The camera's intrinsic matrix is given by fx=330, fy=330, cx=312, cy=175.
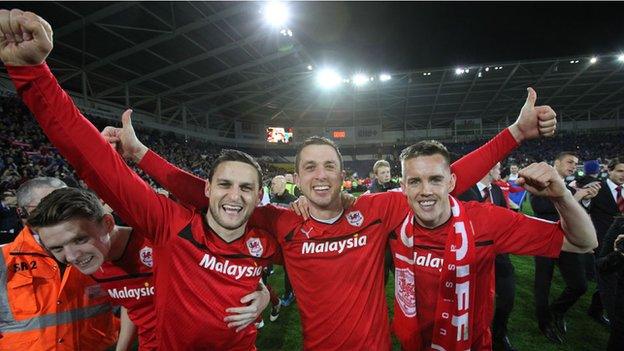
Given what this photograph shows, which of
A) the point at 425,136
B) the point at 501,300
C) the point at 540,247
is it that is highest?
the point at 425,136

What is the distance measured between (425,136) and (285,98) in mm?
A: 18064

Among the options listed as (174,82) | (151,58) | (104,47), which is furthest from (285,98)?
(104,47)

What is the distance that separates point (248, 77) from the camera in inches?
919

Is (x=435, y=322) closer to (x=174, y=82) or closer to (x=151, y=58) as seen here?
(x=151, y=58)

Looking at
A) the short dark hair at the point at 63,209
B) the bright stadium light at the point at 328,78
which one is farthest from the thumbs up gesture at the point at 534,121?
the bright stadium light at the point at 328,78

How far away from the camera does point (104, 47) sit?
15.4m

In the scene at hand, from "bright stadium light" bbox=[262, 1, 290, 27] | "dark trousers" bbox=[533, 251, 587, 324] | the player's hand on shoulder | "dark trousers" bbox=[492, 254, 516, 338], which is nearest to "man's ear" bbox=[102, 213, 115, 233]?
the player's hand on shoulder

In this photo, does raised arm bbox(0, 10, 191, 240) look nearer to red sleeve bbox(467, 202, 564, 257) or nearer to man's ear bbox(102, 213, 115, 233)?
man's ear bbox(102, 213, 115, 233)

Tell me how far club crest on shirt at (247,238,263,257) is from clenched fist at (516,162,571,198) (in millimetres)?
1453

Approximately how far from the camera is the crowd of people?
5.65 feet

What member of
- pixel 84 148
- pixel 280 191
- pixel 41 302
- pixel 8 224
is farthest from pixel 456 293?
pixel 8 224

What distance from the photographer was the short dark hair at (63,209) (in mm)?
1679

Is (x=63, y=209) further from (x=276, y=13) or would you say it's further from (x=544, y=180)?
(x=276, y=13)

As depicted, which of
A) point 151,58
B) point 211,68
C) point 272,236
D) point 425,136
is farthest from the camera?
point 425,136
